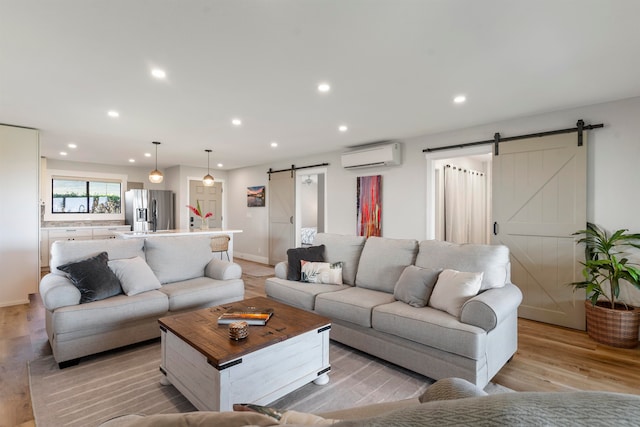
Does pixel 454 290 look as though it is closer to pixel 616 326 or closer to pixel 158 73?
pixel 616 326

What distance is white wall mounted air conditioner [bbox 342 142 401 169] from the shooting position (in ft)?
16.3

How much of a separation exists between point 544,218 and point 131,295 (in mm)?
4617

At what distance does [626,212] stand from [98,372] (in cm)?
521

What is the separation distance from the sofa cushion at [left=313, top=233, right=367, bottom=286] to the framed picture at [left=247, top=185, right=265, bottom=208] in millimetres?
4192

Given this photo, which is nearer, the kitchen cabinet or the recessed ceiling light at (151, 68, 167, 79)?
the recessed ceiling light at (151, 68, 167, 79)

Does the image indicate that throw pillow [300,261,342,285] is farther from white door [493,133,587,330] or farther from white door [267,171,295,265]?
white door [267,171,295,265]

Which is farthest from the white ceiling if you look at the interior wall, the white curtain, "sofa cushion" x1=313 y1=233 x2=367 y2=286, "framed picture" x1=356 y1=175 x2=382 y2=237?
the white curtain

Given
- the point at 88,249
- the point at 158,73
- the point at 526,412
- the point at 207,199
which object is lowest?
the point at 88,249

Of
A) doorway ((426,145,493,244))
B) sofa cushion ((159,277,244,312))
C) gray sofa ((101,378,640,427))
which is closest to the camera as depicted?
gray sofa ((101,378,640,427))

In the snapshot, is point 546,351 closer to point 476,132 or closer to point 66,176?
point 476,132

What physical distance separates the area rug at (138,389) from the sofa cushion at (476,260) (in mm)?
846

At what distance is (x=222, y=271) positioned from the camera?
140 inches

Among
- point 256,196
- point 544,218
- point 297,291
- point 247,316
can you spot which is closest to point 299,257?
point 297,291

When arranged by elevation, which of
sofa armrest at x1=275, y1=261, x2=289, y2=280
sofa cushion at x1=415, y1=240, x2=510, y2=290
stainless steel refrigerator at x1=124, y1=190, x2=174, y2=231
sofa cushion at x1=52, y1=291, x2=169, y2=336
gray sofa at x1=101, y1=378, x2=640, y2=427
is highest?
stainless steel refrigerator at x1=124, y1=190, x2=174, y2=231
